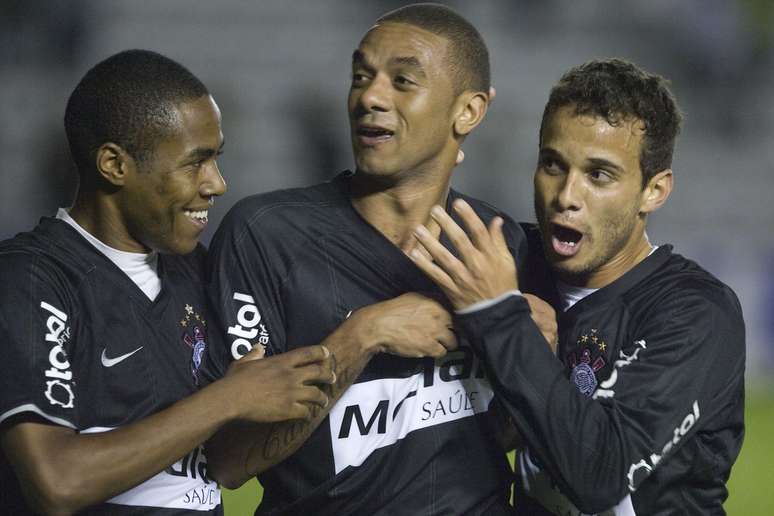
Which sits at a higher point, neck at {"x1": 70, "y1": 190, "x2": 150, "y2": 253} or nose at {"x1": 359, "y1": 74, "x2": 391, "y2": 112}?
nose at {"x1": 359, "y1": 74, "x2": 391, "y2": 112}

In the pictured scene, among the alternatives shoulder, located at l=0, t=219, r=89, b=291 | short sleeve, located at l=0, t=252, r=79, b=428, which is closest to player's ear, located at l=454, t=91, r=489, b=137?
shoulder, located at l=0, t=219, r=89, b=291

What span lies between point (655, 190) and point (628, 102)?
251 millimetres

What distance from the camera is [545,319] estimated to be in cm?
261

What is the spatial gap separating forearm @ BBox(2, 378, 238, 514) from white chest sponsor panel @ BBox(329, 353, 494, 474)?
1.30 ft

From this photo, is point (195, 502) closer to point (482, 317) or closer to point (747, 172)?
point (482, 317)

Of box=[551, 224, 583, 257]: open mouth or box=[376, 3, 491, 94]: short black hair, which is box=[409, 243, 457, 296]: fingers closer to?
box=[551, 224, 583, 257]: open mouth

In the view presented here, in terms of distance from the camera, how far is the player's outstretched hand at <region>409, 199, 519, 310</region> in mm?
2434

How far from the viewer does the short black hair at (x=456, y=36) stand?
2.80 m

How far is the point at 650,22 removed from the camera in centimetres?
1059

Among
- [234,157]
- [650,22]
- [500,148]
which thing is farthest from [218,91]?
Result: [650,22]

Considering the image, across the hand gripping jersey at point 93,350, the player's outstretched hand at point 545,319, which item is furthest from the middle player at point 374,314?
the player's outstretched hand at point 545,319

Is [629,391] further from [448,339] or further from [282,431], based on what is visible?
[282,431]

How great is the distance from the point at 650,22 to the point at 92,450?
369 inches

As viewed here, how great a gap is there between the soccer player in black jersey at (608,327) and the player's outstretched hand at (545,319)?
0.39 feet
